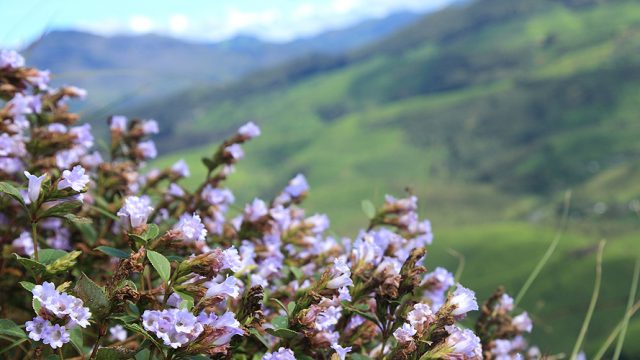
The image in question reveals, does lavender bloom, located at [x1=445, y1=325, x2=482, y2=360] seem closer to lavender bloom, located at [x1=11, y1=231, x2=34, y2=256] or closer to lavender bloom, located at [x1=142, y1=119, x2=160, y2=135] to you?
lavender bloom, located at [x1=11, y1=231, x2=34, y2=256]

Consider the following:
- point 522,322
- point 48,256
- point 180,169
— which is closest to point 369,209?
point 522,322

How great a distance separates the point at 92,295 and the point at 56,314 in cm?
11

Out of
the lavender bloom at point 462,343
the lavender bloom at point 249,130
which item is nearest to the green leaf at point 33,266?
the lavender bloom at point 462,343

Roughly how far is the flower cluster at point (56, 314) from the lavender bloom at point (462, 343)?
849 millimetres

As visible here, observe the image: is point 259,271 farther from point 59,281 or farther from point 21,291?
point 21,291

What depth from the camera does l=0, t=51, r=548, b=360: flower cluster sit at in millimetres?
1632

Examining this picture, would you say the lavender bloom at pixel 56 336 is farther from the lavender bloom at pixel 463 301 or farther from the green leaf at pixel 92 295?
the lavender bloom at pixel 463 301

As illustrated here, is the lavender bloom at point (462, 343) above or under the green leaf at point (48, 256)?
under

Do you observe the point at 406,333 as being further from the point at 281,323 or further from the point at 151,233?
the point at 151,233

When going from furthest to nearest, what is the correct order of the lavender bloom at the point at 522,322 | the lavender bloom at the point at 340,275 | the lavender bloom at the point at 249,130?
the lavender bloom at the point at 249,130
the lavender bloom at the point at 522,322
the lavender bloom at the point at 340,275

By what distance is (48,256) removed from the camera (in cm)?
180

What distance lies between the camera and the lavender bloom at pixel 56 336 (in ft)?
4.87

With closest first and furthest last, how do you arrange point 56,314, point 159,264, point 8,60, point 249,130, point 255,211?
point 56,314, point 159,264, point 8,60, point 255,211, point 249,130

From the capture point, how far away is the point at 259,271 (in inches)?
94.5
